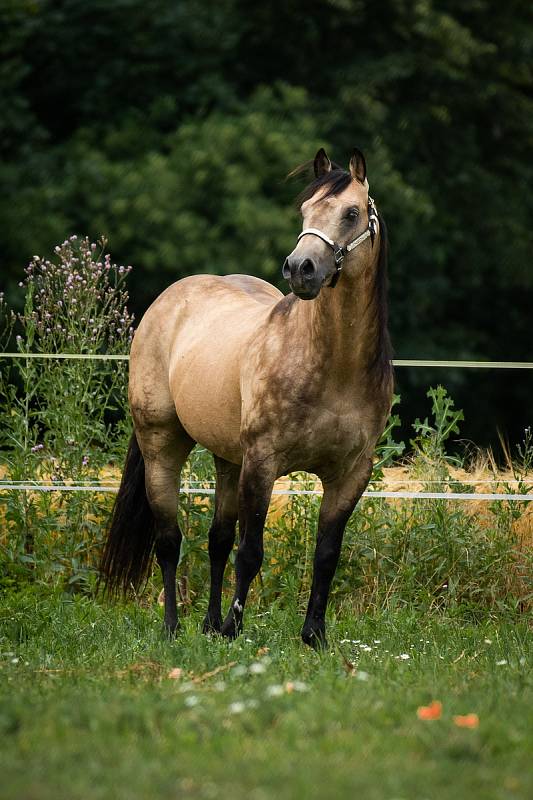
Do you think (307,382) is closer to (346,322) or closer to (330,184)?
(346,322)

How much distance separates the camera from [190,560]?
7137mm

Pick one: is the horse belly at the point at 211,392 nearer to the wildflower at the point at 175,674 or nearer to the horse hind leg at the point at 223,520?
the horse hind leg at the point at 223,520

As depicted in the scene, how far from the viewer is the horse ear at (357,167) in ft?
17.3

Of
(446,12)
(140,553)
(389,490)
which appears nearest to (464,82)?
(446,12)

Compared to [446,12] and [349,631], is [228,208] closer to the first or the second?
[446,12]

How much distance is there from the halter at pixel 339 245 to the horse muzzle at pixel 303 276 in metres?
0.14

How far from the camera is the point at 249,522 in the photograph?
5.39 m

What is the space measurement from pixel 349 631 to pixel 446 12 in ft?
46.9

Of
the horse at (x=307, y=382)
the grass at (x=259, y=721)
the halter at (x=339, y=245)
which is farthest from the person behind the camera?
the horse at (x=307, y=382)

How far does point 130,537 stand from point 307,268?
2.30 metres

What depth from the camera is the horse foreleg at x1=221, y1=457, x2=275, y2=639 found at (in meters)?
5.32

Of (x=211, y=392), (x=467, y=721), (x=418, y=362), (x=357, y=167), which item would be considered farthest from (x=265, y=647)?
(x=418, y=362)

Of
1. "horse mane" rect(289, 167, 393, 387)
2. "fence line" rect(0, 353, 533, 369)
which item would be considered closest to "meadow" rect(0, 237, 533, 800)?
"fence line" rect(0, 353, 533, 369)

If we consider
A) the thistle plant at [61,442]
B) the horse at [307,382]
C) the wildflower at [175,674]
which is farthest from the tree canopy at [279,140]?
the wildflower at [175,674]
